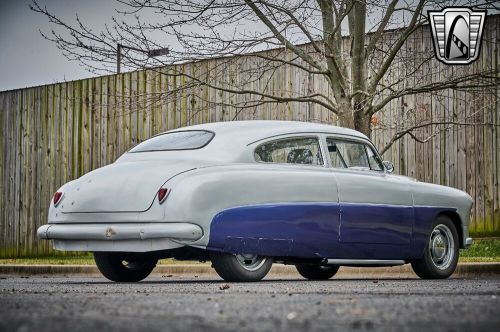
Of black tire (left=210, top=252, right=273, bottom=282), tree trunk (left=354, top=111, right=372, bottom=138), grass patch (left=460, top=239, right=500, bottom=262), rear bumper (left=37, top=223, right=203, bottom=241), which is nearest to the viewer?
rear bumper (left=37, top=223, right=203, bottom=241)

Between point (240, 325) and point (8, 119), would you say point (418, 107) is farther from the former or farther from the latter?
point (240, 325)

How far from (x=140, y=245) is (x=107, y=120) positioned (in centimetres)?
830

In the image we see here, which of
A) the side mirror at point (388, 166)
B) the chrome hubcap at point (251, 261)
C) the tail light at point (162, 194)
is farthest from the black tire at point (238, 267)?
the side mirror at point (388, 166)

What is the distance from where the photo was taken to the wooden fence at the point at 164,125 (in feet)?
41.9

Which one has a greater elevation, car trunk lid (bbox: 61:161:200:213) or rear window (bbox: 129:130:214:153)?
rear window (bbox: 129:130:214:153)

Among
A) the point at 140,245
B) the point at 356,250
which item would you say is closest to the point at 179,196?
the point at 140,245

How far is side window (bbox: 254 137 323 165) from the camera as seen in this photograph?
8.70 m

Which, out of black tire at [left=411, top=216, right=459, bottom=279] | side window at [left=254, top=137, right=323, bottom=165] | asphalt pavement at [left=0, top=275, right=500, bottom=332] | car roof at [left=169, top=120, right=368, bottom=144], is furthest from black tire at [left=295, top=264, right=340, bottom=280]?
asphalt pavement at [left=0, top=275, right=500, bottom=332]

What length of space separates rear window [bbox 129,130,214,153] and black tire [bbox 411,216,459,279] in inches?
110


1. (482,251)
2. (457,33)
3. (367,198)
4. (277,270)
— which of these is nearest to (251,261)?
(367,198)

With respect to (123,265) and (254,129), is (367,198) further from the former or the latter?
(123,265)

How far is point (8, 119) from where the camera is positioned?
684 inches

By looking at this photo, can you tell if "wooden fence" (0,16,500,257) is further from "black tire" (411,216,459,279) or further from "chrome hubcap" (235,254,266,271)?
"chrome hubcap" (235,254,266,271)

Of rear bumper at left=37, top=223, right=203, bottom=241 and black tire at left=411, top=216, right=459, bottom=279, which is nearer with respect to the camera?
rear bumper at left=37, top=223, right=203, bottom=241
